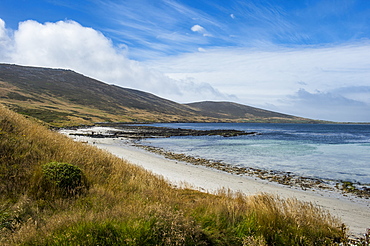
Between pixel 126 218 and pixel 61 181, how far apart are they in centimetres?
311

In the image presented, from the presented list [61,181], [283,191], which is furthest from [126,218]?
[283,191]

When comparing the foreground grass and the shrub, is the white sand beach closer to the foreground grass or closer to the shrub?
the foreground grass

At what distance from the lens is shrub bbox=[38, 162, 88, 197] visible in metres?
7.27

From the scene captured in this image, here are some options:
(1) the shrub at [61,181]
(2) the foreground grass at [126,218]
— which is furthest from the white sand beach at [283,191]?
(1) the shrub at [61,181]

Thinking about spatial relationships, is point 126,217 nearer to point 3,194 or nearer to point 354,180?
point 3,194

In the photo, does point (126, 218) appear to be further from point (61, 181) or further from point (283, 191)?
point (283, 191)

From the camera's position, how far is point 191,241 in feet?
17.8

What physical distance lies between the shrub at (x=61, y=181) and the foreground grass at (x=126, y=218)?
0.12 m

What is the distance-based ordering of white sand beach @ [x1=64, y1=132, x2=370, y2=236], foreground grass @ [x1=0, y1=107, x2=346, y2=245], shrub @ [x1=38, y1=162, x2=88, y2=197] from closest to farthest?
foreground grass @ [x1=0, y1=107, x2=346, y2=245]
shrub @ [x1=38, y1=162, x2=88, y2=197]
white sand beach @ [x1=64, y1=132, x2=370, y2=236]

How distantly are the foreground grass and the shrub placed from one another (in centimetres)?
12

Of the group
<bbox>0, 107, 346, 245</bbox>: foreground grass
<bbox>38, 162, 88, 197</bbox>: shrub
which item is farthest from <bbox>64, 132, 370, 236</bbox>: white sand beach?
<bbox>38, 162, 88, 197</bbox>: shrub

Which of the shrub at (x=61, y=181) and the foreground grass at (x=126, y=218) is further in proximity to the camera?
the shrub at (x=61, y=181)

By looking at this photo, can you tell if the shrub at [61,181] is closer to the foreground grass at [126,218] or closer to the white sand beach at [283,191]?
the foreground grass at [126,218]

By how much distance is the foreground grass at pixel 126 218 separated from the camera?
5.11 metres
